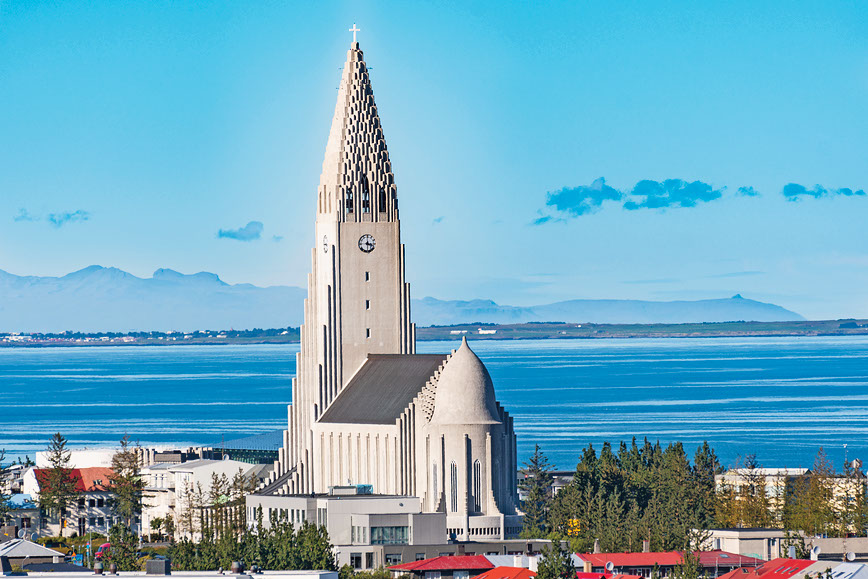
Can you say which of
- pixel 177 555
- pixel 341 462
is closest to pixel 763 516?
pixel 341 462

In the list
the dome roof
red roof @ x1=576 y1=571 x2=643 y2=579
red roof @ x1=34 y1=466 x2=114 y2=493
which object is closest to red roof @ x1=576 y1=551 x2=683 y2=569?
red roof @ x1=576 y1=571 x2=643 y2=579

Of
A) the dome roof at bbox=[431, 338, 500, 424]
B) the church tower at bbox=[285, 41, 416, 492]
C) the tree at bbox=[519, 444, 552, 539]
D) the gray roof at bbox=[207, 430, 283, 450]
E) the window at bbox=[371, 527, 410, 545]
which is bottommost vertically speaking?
the window at bbox=[371, 527, 410, 545]

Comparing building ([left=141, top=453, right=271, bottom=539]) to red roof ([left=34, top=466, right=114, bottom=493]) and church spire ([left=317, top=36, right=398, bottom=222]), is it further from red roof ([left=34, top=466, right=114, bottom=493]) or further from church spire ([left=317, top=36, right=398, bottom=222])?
church spire ([left=317, top=36, right=398, bottom=222])

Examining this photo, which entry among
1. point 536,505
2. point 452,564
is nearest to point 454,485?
point 536,505

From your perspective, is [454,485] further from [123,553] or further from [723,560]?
[123,553]

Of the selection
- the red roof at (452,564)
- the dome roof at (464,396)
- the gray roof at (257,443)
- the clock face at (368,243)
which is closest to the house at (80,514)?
the clock face at (368,243)

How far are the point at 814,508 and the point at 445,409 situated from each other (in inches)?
753

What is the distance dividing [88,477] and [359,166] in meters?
28.7

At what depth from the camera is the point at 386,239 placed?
123938 mm

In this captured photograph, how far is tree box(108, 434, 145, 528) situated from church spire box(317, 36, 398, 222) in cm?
1893

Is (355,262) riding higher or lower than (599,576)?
higher

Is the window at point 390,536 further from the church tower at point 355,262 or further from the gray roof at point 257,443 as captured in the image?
the gray roof at point 257,443

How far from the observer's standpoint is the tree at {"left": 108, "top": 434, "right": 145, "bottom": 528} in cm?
12275

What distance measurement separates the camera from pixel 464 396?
108 meters
